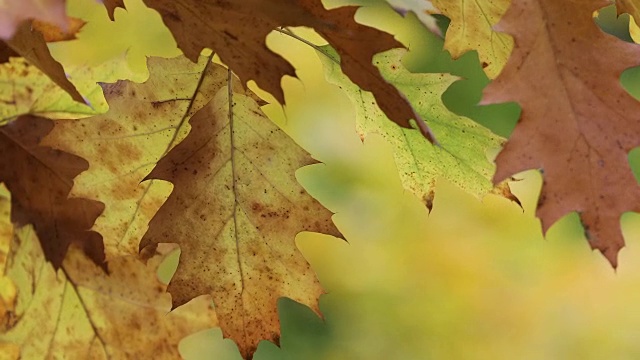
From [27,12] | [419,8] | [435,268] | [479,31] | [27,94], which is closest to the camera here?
[27,12]

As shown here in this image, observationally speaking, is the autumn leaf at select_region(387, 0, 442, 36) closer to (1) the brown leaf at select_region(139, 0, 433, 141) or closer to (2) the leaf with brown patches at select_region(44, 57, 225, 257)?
(1) the brown leaf at select_region(139, 0, 433, 141)

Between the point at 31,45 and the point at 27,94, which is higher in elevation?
the point at 31,45

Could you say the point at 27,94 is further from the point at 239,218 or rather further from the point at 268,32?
the point at 268,32

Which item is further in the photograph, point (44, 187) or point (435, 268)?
point (435, 268)

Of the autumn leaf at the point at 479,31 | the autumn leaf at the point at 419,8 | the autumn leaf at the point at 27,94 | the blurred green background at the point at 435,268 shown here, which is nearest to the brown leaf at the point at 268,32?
the autumn leaf at the point at 419,8

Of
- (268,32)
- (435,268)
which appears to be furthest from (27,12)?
(435,268)

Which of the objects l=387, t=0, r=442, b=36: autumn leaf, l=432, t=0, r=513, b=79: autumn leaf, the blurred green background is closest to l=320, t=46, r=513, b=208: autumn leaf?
l=432, t=0, r=513, b=79: autumn leaf

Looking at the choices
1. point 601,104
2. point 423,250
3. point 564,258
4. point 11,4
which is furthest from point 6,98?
point 564,258
